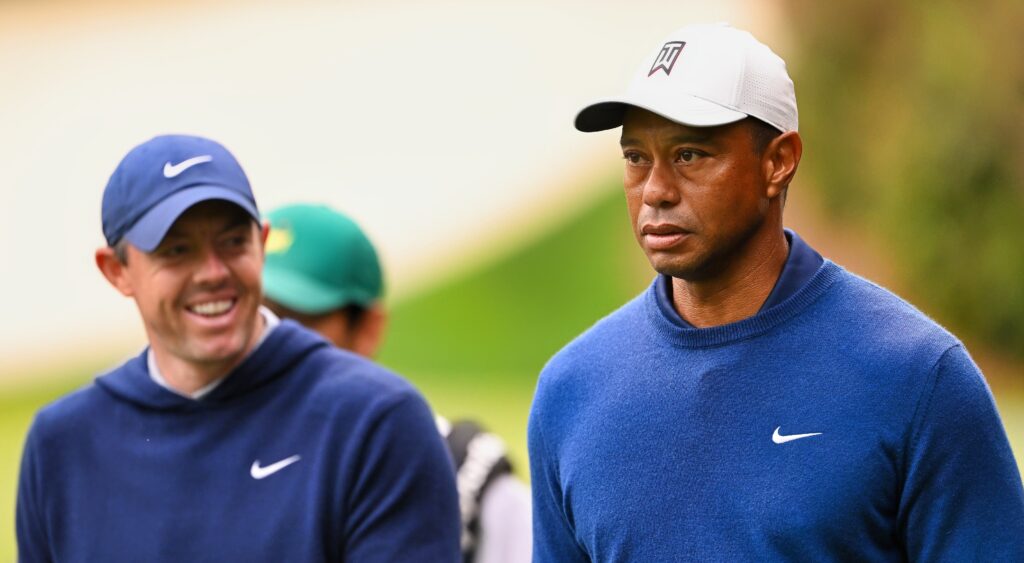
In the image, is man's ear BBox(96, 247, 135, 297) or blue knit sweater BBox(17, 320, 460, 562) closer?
blue knit sweater BBox(17, 320, 460, 562)

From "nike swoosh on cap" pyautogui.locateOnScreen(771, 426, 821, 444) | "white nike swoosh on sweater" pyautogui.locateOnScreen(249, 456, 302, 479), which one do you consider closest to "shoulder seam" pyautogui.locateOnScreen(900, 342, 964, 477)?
"nike swoosh on cap" pyautogui.locateOnScreen(771, 426, 821, 444)

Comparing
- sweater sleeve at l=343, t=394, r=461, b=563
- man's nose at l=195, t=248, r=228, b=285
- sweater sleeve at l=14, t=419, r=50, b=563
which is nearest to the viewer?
sweater sleeve at l=343, t=394, r=461, b=563

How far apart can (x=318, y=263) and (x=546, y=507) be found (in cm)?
136

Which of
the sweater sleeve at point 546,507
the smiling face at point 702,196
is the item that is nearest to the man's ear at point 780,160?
the smiling face at point 702,196

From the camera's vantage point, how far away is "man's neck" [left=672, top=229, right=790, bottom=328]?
2.96 metres

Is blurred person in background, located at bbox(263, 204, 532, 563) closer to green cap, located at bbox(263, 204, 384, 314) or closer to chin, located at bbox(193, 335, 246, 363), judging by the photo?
green cap, located at bbox(263, 204, 384, 314)

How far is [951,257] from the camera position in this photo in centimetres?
1398

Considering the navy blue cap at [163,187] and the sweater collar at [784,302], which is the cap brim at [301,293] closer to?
Answer: the navy blue cap at [163,187]

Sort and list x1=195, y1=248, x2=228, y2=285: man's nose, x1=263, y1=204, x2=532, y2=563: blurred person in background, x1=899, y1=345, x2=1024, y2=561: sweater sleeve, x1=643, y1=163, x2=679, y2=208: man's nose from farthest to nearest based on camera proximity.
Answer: x1=263, y1=204, x2=532, y2=563: blurred person in background, x1=195, y1=248, x2=228, y2=285: man's nose, x1=643, y1=163, x2=679, y2=208: man's nose, x1=899, y1=345, x2=1024, y2=561: sweater sleeve

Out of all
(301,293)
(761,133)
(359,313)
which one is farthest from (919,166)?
(761,133)

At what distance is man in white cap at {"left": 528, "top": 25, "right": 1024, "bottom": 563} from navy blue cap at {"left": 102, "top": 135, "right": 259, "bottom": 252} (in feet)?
2.91

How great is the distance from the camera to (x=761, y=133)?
290cm

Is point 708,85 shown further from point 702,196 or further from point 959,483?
point 959,483

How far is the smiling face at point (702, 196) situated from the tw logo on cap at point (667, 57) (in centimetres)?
10
